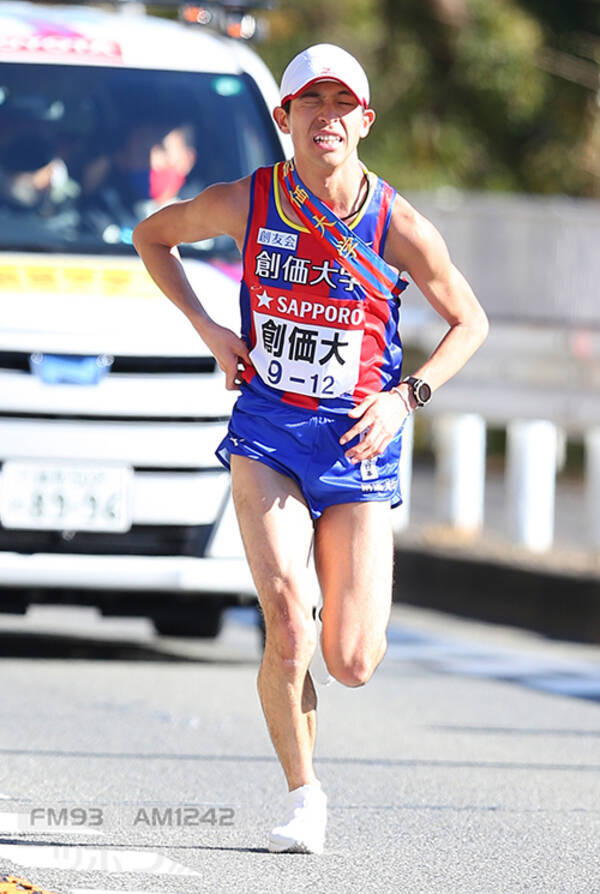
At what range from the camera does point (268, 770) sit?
23.4 feet

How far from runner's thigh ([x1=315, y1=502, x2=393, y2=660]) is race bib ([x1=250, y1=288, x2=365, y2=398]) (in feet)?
1.04

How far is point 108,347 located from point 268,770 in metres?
2.10

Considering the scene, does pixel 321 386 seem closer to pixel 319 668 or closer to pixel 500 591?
pixel 319 668

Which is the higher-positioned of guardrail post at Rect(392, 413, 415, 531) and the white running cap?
the white running cap

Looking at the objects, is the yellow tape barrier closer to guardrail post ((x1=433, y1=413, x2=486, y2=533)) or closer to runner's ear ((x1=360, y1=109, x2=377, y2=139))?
runner's ear ((x1=360, y1=109, x2=377, y2=139))

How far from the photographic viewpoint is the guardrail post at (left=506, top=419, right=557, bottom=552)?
40.6 feet

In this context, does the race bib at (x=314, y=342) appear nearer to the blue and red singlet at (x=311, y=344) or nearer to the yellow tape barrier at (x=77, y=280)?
the blue and red singlet at (x=311, y=344)

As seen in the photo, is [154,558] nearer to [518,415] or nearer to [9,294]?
[9,294]

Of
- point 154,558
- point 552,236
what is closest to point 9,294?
point 154,558

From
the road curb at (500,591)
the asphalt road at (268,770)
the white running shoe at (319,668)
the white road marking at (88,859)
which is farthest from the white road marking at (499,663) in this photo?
the white road marking at (88,859)

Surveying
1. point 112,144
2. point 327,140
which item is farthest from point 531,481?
point 327,140

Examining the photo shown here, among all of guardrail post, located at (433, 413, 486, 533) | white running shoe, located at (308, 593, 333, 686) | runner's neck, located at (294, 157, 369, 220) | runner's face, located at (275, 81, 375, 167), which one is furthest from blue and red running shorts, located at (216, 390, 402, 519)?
guardrail post, located at (433, 413, 486, 533)

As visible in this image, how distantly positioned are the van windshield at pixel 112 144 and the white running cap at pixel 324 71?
343 centimetres

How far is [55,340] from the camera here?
8.59 m
